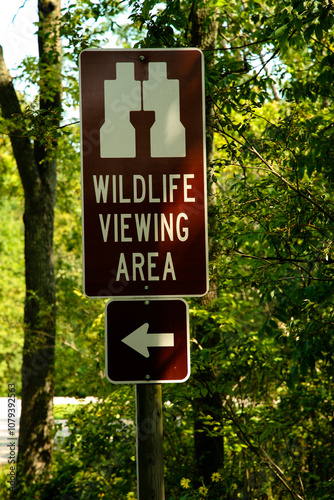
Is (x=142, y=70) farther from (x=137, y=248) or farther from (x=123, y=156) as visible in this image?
(x=137, y=248)

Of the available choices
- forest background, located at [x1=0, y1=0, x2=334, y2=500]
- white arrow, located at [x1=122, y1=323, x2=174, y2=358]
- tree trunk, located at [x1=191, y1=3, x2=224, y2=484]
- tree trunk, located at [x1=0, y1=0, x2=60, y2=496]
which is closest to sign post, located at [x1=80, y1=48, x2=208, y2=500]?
white arrow, located at [x1=122, y1=323, x2=174, y2=358]

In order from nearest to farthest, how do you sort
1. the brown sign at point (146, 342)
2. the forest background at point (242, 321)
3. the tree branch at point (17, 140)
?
the brown sign at point (146, 342) → the forest background at point (242, 321) → the tree branch at point (17, 140)

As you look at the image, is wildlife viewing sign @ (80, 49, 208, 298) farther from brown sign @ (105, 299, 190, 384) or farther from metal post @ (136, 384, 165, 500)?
metal post @ (136, 384, 165, 500)

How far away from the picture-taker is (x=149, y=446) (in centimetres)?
233

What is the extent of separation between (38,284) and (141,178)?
25.1 feet

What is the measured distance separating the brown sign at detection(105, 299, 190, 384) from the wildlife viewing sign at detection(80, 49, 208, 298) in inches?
2.4

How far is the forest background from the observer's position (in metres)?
4.47

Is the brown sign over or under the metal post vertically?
over

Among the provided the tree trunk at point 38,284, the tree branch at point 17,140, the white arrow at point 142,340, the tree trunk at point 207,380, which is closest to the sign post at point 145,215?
the white arrow at point 142,340

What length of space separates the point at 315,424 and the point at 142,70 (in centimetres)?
489

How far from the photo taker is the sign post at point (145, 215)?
2.29 m

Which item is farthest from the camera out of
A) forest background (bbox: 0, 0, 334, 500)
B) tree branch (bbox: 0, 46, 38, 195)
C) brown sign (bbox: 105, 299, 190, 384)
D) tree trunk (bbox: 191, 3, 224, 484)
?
tree branch (bbox: 0, 46, 38, 195)

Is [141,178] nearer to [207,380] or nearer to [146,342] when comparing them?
[146,342]

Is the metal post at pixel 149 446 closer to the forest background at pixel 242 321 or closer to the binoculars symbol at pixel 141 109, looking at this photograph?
the binoculars symbol at pixel 141 109
